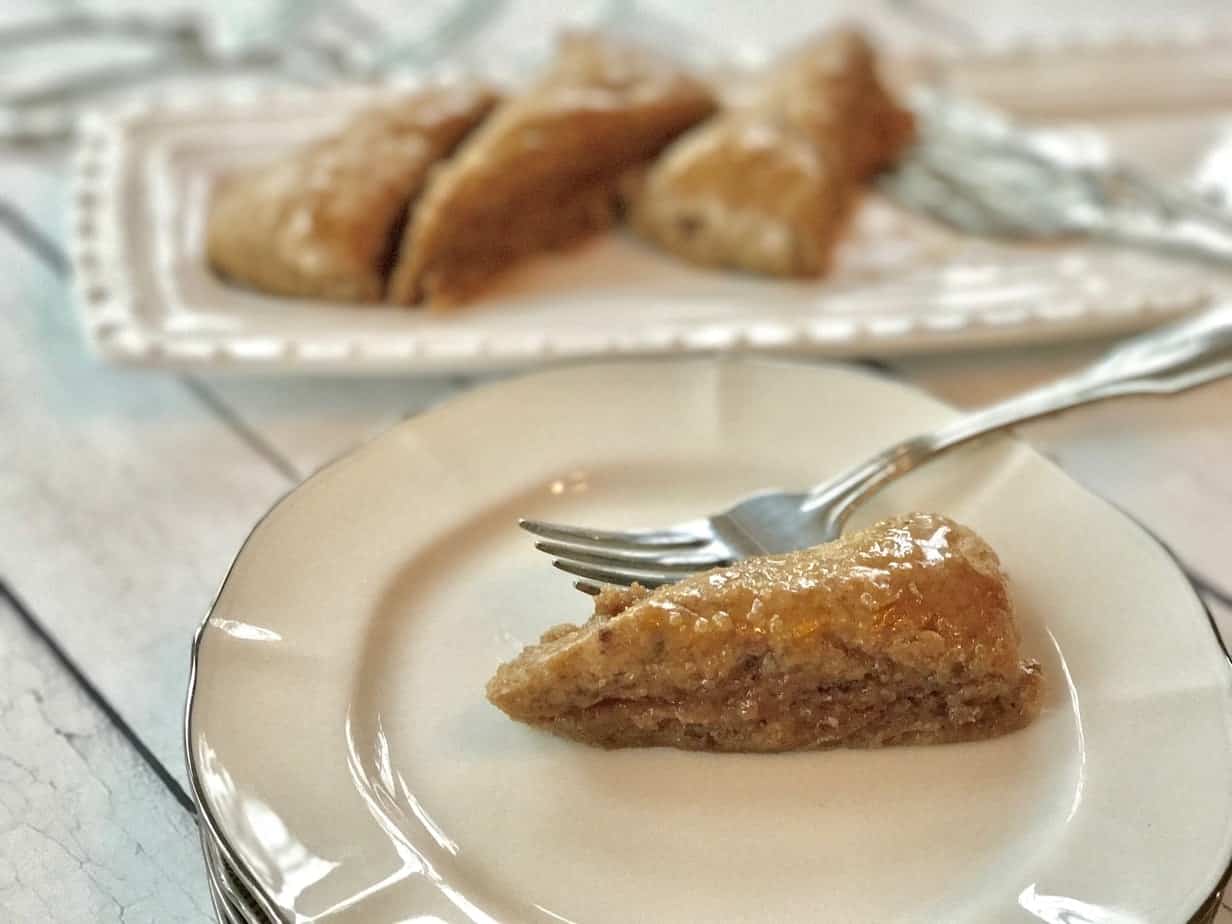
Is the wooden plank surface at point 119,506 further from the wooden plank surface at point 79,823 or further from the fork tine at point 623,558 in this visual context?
the fork tine at point 623,558

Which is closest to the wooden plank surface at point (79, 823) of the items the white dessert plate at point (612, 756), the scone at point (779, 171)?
the white dessert plate at point (612, 756)

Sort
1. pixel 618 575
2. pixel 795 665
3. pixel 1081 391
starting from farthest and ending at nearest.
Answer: pixel 1081 391, pixel 618 575, pixel 795 665

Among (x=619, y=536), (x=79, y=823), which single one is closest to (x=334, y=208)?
(x=619, y=536)

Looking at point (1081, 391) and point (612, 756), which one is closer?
point (612, 756)

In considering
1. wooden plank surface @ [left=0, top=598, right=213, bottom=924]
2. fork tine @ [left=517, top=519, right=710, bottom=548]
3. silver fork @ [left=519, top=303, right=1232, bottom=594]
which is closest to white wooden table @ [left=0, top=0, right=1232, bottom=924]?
wooden plank surface @ [left=0, top=598, right=213, bottom=924]

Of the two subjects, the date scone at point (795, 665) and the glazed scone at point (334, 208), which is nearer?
the date scone at point (795, 665)

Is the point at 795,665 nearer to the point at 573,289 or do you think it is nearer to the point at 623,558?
the point at 623,558

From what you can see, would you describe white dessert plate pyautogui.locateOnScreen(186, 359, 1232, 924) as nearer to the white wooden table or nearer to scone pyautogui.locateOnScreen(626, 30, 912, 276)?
the white wooden table
